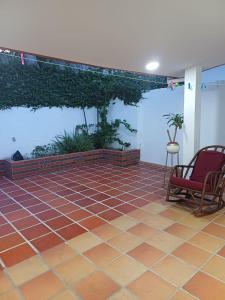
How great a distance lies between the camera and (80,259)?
2.25 meters

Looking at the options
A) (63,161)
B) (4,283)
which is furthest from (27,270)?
(63,161)

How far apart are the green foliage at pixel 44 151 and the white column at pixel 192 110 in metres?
3.52

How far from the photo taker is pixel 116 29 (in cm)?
247

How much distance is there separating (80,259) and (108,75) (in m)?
5.69

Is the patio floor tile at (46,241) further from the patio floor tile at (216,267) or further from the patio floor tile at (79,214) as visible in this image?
the patio floor tile at (216,267)

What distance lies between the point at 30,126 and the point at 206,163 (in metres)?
4.28

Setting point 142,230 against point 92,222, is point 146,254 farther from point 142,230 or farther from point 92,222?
point 92,222

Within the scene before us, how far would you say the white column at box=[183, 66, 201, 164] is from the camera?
416cm

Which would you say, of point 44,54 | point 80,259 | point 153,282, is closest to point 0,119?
point 44,54

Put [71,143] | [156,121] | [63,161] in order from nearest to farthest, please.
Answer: [63,161], [156,121], [71,143]

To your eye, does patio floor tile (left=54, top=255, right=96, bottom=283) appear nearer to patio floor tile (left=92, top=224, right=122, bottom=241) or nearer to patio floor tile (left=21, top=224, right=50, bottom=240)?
patio floor tile (left=92, top=224, right=122, bottom=241)

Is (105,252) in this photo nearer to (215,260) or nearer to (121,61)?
(215,260)

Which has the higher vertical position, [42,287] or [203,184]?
[203,184]

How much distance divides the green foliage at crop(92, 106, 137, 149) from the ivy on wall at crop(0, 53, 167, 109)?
496 millimetres
